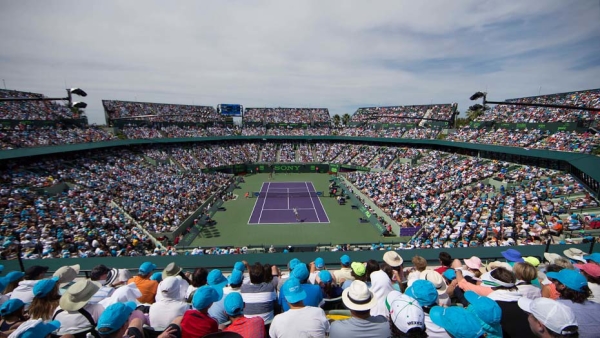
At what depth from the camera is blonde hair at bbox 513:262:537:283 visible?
12.4 feet

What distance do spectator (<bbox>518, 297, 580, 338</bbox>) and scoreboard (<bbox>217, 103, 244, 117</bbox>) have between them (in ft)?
193

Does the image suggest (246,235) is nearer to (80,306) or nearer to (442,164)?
(80,306)

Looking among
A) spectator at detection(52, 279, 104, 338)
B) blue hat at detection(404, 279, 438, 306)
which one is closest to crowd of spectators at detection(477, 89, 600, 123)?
blue hat at detection(404, 279, 438, 306)

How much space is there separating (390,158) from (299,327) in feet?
127

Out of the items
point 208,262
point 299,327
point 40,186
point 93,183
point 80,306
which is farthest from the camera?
point 93,183

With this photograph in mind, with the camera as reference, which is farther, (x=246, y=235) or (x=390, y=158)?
(x=390, y=158)

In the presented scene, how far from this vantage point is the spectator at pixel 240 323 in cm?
280

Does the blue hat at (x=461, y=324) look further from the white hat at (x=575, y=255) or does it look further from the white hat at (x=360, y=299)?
the white hat at (x=575, y=255)

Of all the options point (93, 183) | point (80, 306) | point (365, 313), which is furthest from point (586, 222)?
point (93, 183)

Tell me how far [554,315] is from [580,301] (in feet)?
2.88

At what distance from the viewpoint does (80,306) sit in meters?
2.98

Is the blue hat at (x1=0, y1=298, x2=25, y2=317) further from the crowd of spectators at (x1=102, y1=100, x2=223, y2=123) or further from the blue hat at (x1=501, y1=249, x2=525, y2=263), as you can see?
the crowd of spectators at (x1=102, y1=100, x2=223, y2=123)

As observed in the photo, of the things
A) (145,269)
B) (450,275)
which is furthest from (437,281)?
(145,269)

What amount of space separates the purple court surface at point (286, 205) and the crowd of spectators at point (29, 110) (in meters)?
25.0
